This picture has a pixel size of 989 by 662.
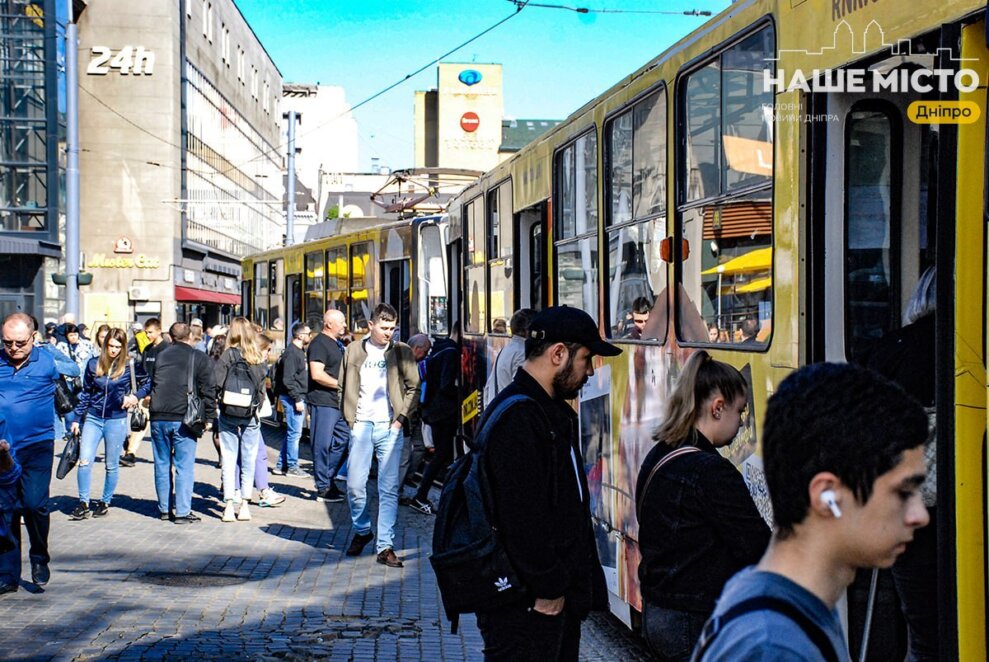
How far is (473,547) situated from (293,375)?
11.4 metres

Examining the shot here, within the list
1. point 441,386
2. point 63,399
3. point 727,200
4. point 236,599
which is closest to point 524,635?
point 727,200

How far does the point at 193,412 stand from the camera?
447 inches


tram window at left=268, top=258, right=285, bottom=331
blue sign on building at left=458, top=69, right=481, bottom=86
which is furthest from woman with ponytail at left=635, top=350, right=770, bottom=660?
blue sign on building at left=458, top=69, right=481, bottom=86

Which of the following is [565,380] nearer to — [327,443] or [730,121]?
[730,121]

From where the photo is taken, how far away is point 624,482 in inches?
277

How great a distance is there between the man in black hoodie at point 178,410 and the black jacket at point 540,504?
25.0ft

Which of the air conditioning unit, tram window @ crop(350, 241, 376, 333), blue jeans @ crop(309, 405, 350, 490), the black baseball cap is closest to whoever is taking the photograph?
the black baseball cap

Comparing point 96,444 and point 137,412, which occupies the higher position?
point 137,412

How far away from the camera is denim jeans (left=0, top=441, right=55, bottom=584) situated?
27.9 feet

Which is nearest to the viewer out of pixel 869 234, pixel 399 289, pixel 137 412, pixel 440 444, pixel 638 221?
pixel 869 234

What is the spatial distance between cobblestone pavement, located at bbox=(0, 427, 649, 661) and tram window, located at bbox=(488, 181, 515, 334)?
1.99m

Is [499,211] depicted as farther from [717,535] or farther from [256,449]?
[717,535]

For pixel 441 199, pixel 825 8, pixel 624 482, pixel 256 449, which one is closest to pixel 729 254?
pixel 825 8

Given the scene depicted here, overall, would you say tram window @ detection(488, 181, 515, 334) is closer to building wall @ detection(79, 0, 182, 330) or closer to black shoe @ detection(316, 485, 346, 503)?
black shoe @ detection(316, 485, 346, 503)
